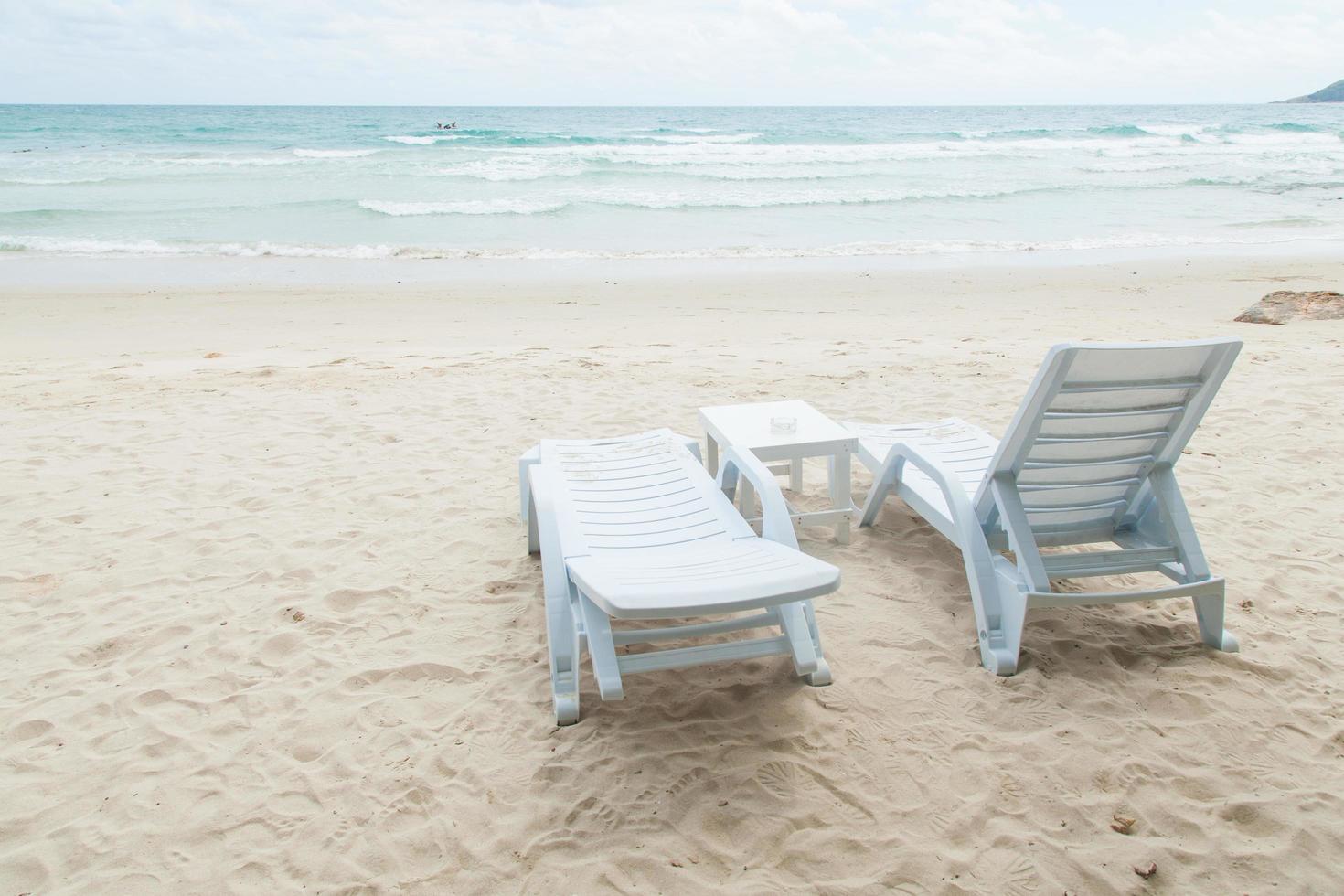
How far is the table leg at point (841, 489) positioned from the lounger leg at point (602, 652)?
160cm

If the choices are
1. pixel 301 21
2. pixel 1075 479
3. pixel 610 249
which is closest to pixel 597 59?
pixel 301 21

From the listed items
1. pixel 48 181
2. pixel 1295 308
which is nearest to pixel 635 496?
pixel 1295 308

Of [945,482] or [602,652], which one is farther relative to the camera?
[945,482]

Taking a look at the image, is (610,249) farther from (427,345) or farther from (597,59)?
(597,59)

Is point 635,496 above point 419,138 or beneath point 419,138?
beneath

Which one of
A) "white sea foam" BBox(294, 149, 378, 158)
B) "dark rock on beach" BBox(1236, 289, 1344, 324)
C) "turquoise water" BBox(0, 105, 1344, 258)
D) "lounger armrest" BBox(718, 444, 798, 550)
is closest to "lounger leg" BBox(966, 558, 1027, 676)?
"lounger armrest" BBox(718, 444, 798, 550)

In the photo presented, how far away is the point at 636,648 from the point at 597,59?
49572 millimetres

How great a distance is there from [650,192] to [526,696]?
762 inches

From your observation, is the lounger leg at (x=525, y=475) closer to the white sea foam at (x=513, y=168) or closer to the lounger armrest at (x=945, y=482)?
the lounger armrest at (x=945, y=482)

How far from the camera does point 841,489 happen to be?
4.02 meters

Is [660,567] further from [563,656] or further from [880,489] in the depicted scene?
[880,489]

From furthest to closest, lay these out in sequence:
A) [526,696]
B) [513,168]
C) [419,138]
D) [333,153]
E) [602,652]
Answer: [419,138] → [333,153] → [513,168] → [526,696] → [602,652]

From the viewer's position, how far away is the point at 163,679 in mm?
2951

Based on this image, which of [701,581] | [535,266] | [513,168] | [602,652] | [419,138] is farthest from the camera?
[419,138]
